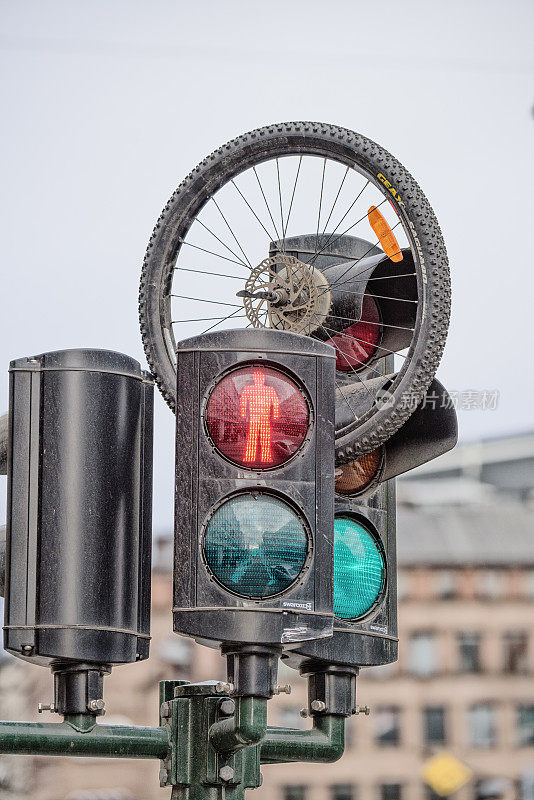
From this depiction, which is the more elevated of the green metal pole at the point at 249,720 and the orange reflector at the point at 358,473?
the orange reflector at the point at 358,473

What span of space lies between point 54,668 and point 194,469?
0.49 meters

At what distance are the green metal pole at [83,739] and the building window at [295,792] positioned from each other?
2010 cm

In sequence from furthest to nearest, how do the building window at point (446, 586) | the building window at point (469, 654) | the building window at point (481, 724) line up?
the building window at point (446, 586) < the building window at point (469, 654) < the building window at point (481, 724)

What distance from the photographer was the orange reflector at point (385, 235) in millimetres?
2918

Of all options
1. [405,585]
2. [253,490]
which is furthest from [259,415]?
[405,585]

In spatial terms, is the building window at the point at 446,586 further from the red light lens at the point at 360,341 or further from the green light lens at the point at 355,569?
the green light lens at the point at 355,569

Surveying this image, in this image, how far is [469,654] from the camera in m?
25.4

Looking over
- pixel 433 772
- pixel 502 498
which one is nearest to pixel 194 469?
pixel 433 772

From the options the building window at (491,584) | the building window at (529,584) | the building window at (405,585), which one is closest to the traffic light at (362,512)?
the building window at (405,585)

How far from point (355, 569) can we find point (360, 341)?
21.2 inches

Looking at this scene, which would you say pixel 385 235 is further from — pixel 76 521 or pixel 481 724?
pixel 481 724

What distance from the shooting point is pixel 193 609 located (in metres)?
2.13

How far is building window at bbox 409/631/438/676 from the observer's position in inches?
976

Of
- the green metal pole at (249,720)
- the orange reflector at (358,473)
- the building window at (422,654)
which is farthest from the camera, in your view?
the building window at (422,654)
